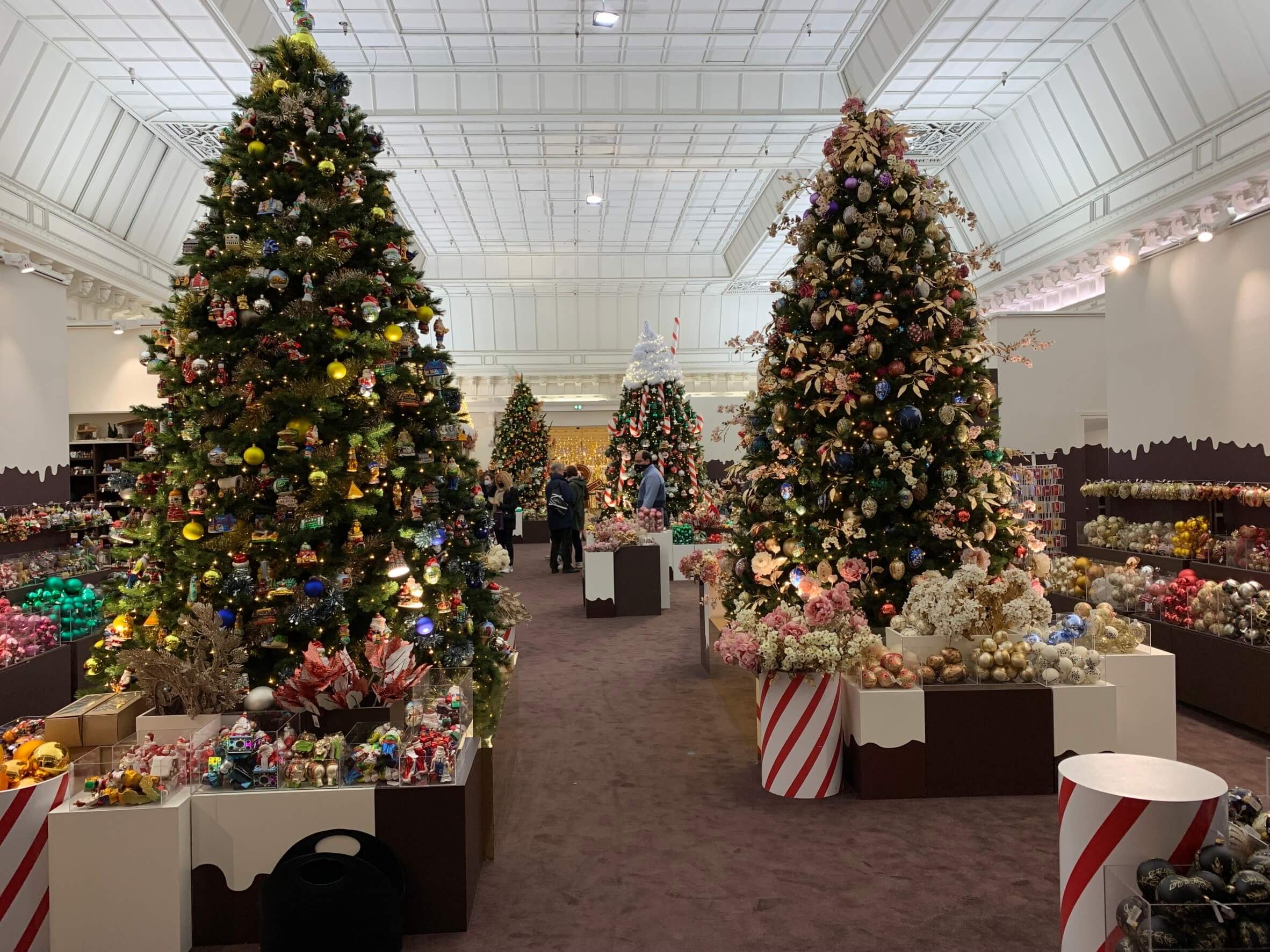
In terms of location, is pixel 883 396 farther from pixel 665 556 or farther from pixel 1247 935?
pixel 665 556

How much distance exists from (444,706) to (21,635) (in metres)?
3.51

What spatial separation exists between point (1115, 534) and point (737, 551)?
4.52 metres

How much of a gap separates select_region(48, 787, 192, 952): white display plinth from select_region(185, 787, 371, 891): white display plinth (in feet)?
0.29

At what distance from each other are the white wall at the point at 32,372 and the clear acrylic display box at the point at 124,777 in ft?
22.8

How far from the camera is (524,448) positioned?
19109mm

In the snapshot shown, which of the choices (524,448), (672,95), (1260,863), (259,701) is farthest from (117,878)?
(524,448)

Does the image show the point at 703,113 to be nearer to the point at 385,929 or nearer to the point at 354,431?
the point at 354,431

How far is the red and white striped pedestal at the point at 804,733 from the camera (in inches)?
164

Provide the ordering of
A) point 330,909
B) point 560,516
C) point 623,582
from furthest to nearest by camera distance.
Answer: point 560,516, point 623,582, point 330,909

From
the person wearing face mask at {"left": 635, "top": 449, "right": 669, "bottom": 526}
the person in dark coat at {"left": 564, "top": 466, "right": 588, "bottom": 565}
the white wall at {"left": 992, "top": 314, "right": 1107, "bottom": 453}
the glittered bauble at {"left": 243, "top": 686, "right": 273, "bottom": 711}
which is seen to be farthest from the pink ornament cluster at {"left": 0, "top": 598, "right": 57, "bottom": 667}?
the white wall at {"left": 992, "top": 314, "right": 1107, "bottom": 453}

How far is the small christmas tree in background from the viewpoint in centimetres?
1905

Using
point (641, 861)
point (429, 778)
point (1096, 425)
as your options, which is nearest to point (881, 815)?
point (641, 861)

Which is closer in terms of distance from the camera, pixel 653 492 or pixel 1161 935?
pixel 1161 935

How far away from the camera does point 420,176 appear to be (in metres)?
13.3
